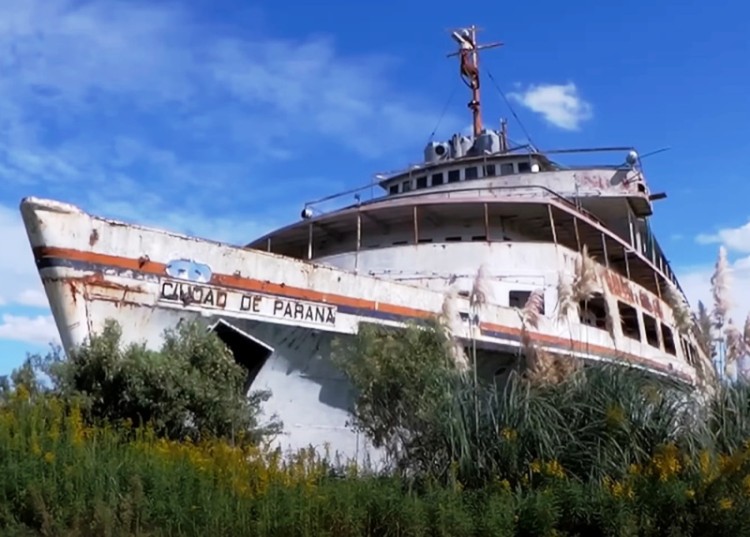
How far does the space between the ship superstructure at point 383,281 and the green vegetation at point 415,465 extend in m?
1.15

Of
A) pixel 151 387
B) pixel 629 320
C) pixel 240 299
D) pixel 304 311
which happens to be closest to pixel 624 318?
pixel 629 320

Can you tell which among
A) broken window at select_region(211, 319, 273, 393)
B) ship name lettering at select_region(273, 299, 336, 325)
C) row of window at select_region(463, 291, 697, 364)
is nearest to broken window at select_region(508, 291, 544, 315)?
row of window at select_region(463, 291, 697, 364)

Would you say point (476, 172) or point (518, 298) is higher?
point (476, 172)

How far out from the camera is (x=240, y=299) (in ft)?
36.0

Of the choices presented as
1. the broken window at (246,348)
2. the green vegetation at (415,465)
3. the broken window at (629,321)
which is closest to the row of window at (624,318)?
the broken window at (629,321)

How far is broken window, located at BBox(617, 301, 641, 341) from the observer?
17.4 metres

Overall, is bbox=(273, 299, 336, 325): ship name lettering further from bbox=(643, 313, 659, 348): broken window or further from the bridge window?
the bridge window

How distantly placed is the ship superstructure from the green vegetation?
3.78ft

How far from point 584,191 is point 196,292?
12138 mm

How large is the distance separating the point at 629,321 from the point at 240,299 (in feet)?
33.5

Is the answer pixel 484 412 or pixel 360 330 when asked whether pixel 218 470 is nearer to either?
pixel 484 412

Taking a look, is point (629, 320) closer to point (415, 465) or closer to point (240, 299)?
point (240, 299)

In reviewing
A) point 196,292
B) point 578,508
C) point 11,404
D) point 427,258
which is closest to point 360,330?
point 196,292

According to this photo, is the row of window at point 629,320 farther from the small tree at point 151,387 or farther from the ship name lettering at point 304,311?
the small tree at point 151,387
